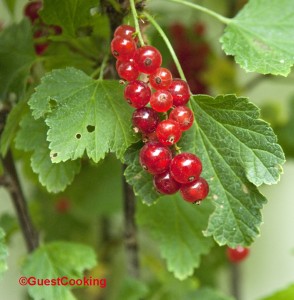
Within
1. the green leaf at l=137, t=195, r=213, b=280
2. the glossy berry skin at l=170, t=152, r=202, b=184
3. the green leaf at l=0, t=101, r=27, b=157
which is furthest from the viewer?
the green leaf at l=137, t=195, r=213, b=280

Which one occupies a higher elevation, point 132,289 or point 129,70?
point 129,70

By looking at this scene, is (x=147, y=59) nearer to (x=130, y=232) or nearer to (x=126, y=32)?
(x=126, y=32)

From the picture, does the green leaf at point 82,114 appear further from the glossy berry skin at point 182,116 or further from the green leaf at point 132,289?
the green leaf at point 132,289

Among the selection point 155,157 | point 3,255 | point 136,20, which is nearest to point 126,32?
point 136,20

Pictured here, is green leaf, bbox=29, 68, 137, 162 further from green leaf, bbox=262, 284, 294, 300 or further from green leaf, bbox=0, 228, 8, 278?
green leaf, bbox=262, 284, 294, 300

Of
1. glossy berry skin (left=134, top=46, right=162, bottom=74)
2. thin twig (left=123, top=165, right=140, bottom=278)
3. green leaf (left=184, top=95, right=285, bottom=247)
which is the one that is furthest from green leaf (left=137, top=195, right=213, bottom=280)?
glossy berry skin (left=134, top=46, right=162, bottom=74)

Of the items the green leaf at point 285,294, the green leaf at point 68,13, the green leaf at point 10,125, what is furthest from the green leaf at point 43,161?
the green leaf at point 285,294

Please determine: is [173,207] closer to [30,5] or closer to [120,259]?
[30,5]
